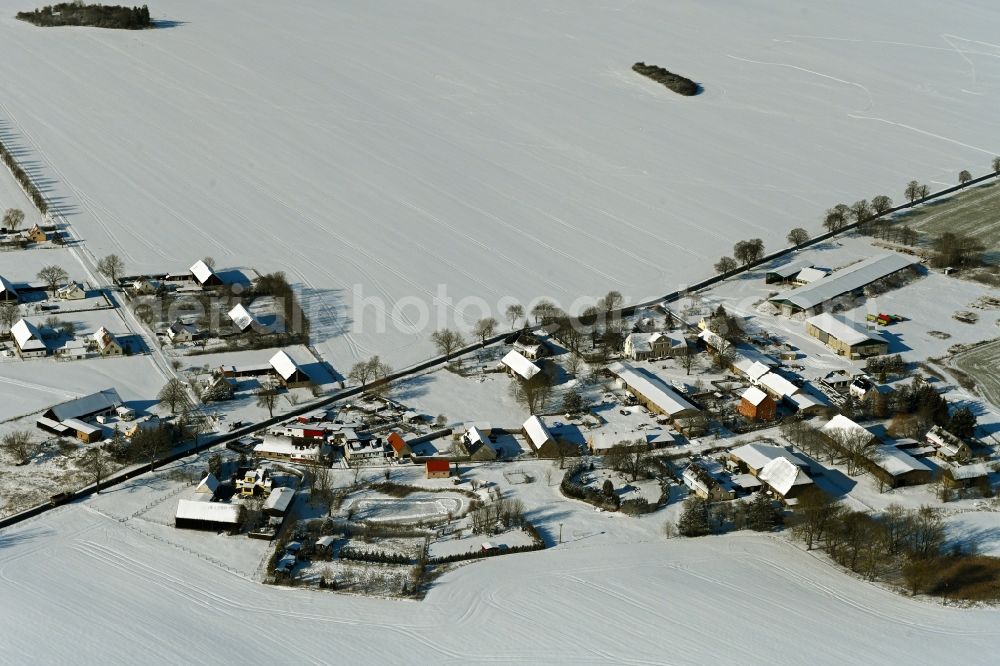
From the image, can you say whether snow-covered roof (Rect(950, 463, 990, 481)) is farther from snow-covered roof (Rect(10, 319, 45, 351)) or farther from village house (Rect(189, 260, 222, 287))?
snow-covered roof (Rect(10, 319, 45, 351))

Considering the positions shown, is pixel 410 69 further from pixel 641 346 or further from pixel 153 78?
pixel 641 346

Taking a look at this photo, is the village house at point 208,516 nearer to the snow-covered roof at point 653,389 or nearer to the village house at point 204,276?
the snow-covered roof at point 653,389

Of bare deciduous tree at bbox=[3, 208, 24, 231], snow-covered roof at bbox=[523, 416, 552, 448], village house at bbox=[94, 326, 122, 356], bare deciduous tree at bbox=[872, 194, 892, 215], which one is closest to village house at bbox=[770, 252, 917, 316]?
bare deciduous tree at bbox=[872, 194, 892, 215]

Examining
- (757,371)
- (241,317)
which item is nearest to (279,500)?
(241,317)

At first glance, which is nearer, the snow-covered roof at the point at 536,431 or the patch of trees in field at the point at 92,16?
the snow-covered roof at the point at 536,431

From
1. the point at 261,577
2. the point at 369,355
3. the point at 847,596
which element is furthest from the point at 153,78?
the point at 847,596

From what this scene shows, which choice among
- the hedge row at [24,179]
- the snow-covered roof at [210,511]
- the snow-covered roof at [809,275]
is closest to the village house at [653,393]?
the snow-covered roof at [809,275]

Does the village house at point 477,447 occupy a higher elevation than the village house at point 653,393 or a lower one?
lower
